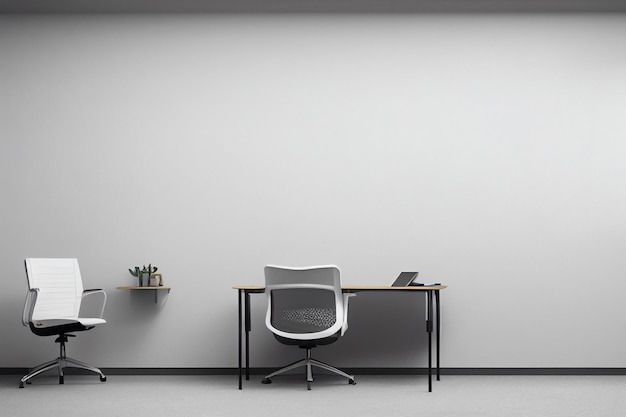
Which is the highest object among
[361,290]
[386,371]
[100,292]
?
[361,290]

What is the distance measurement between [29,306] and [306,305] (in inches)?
88.7

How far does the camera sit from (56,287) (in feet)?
20.3

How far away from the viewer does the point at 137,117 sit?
6594 millimetres

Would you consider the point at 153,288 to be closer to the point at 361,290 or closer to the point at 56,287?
the point at 56,287

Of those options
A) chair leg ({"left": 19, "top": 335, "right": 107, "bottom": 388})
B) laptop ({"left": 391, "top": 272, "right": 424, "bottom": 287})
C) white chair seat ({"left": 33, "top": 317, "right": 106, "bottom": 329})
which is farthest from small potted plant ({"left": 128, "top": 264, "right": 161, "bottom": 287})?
laptop ({"left": 391, "top": 272, "right": 424, "bottom": 287})

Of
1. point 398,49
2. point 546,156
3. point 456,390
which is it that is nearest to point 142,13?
point 398,49

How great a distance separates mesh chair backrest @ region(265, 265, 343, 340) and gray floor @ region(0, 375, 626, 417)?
45 centimetres

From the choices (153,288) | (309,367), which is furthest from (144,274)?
(309,367)

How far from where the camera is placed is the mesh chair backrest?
5605 millimetres

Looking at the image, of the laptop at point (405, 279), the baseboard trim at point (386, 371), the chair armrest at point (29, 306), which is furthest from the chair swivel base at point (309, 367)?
the chair armrest at point (29, 306)

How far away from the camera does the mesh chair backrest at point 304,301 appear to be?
221 inches

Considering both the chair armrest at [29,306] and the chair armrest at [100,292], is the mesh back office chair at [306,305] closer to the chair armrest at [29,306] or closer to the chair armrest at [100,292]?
the chair armrest at [100,292]

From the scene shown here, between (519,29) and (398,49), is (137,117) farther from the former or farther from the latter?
(519,29)

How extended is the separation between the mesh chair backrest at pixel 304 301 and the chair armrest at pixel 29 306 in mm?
1808
